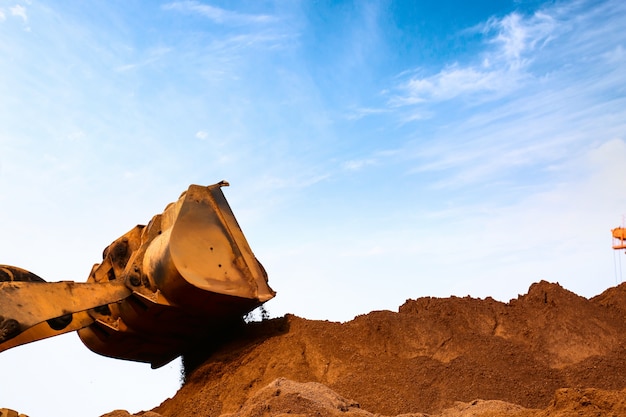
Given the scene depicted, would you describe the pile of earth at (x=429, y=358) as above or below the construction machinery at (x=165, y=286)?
below

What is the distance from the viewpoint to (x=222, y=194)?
385 inches

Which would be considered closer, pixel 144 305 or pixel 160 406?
pixel 144 305

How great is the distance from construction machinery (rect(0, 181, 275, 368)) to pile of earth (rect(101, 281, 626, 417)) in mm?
726

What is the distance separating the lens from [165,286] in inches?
348

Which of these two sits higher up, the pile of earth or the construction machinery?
the construction machinery

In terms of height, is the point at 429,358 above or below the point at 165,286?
below

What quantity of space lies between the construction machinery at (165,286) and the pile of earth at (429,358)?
726 millimetres

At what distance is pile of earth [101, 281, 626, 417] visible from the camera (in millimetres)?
8812

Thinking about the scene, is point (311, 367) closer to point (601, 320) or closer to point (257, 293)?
point (257, 293)

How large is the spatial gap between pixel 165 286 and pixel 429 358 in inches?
132

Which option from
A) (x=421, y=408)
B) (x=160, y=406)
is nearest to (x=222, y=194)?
(x=160, y=406)

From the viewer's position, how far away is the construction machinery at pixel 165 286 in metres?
8.52

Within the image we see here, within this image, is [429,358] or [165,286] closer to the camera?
[165,286]

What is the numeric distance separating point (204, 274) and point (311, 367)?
67.1 inches
